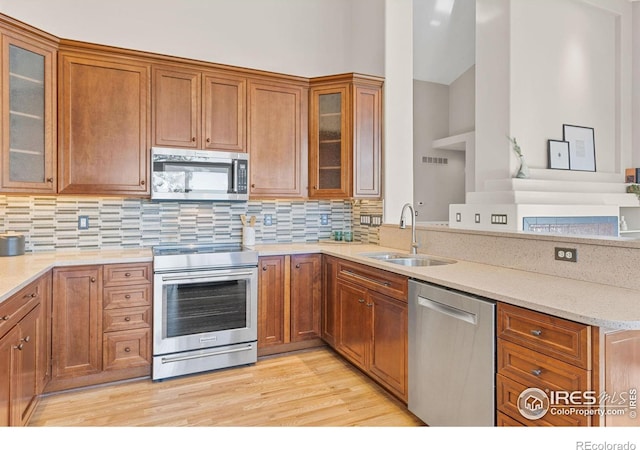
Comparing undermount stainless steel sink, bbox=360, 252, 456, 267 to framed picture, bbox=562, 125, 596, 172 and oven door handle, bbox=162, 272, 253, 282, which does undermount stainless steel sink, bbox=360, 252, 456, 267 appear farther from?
framed picture, bbox=562, 125, 596, 172

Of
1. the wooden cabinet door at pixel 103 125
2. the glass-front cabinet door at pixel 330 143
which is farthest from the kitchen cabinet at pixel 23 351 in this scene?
the glass-front cabinet door at pixel 330 143

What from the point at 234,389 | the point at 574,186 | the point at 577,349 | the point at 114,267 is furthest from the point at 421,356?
the point at 574,186

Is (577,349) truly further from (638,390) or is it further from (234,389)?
(234,389)

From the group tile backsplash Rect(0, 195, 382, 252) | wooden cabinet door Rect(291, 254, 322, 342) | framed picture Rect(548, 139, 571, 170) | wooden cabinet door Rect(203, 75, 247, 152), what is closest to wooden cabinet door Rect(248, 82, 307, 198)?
wooden cabinet door Rect(203, 75, 247, 152)

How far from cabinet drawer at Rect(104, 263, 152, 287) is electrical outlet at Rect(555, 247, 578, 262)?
2.58 meters

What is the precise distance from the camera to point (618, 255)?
5.95ft

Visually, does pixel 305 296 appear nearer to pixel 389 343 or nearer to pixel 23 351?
pixel 389 343

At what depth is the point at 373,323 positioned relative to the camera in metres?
2.61

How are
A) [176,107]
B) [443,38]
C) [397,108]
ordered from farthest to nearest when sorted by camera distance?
[443,38] < [397,108] < [176,107]

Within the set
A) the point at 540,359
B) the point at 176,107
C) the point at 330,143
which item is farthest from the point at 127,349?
the point at 540,359

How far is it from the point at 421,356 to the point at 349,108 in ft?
7.32

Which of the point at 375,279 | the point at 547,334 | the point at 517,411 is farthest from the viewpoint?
the point at 375,279

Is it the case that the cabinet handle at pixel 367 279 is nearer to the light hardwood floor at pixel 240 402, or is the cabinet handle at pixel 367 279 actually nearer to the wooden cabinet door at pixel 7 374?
the light hardwood floor at pixel 240 402

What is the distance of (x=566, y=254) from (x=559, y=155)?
3962 mm
